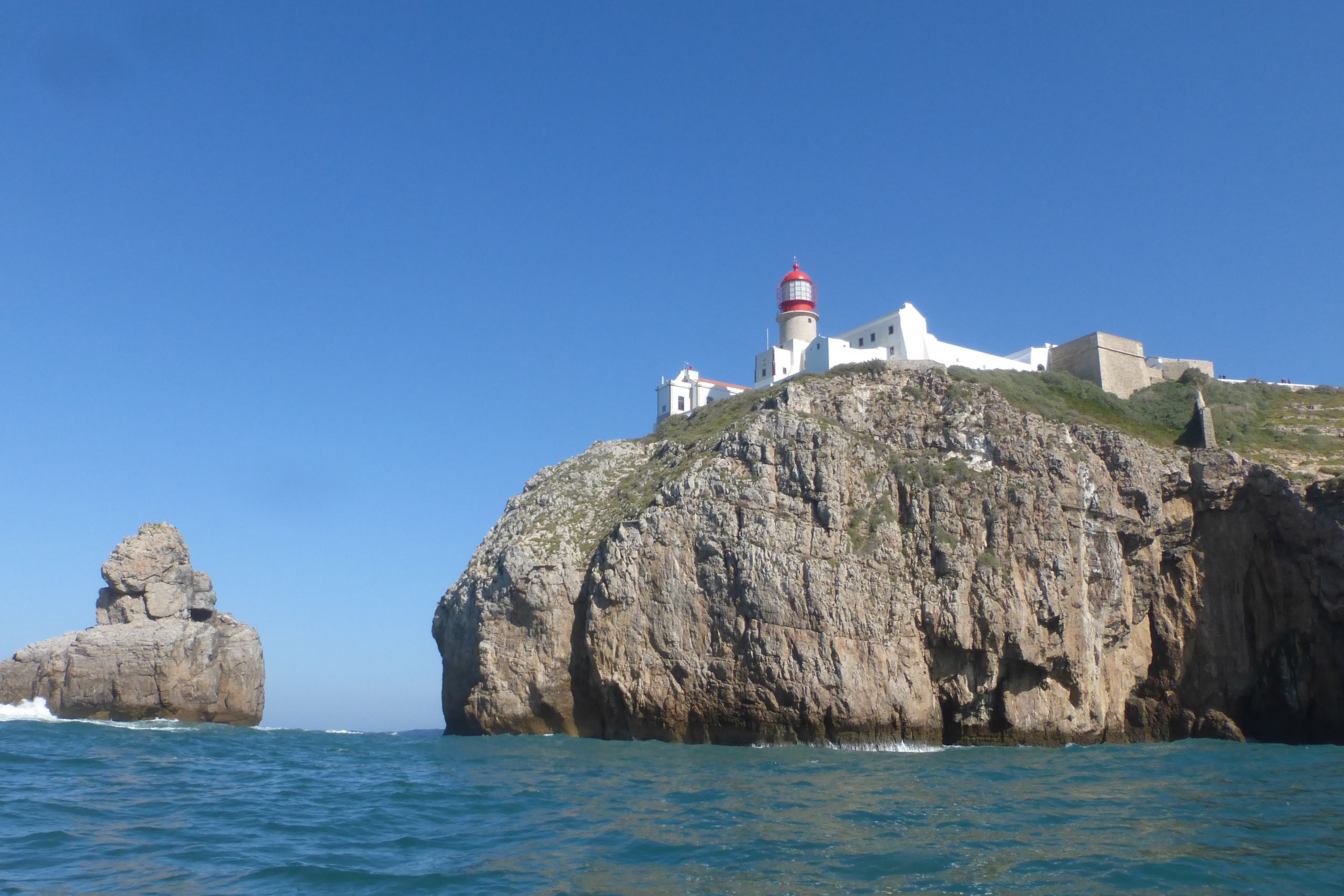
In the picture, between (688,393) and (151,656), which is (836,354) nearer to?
(688,393)

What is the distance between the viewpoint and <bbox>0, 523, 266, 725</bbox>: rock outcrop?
41.0 meters

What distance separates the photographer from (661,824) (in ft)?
Answer: 50.5

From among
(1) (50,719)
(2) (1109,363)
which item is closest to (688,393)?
(2) (1109,363)

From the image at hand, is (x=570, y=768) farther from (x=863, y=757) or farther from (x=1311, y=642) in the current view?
(x=1311, y=642)

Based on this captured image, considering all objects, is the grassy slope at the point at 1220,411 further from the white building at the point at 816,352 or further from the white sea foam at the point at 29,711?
the white sea foam at the point at 29,711

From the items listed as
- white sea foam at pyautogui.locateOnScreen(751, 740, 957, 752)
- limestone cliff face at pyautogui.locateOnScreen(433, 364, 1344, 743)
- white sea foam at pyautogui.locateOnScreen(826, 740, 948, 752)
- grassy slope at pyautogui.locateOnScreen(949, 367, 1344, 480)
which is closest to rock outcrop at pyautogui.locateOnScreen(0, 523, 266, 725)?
limestone cliff face at pyautogui.locateOnScreen(433, 364, 1344, 743)

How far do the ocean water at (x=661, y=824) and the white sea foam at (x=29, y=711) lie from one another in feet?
51.8

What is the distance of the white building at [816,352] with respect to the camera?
49.8 meters

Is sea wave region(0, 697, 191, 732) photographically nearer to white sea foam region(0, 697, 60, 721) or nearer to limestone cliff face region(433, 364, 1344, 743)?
white sea foam region(0, 697, 60, 721)

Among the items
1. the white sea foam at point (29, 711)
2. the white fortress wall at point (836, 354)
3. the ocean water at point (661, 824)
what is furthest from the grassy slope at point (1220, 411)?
the white sea foam at point (29, 711)

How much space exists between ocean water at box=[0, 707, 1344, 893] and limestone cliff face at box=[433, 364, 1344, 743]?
6.13 m

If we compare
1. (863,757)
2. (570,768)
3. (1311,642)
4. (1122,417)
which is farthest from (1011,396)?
(570,768)

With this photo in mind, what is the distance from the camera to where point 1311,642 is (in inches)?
1380

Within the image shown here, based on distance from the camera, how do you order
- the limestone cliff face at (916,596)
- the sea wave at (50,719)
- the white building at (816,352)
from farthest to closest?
the white building at (816,352) < the sea wave at (50,719) < the limestone cliff face at (916,596)
